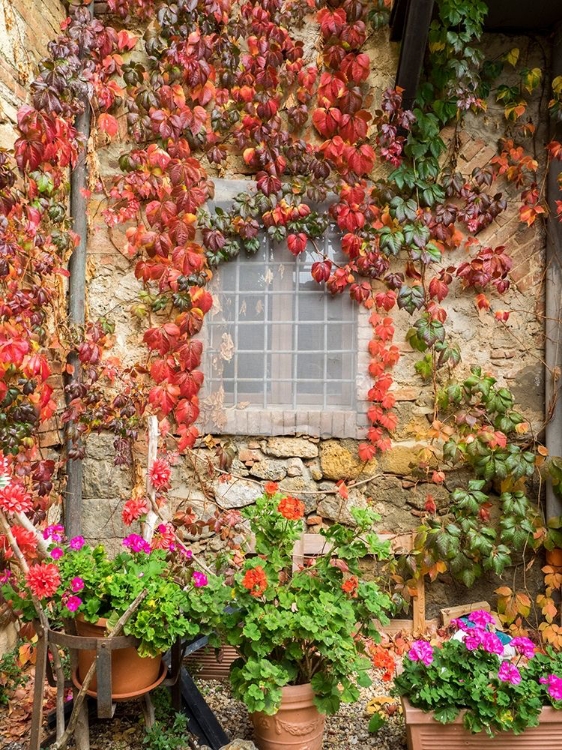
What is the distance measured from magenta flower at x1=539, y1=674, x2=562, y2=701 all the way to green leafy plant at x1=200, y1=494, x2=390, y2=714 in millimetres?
650

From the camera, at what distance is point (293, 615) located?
212cm

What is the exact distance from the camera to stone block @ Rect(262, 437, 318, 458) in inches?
139

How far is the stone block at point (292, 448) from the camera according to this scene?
353cm

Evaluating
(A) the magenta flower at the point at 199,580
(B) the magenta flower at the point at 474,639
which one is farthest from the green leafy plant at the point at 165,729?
(B) the magenta flower at the point at 474,639

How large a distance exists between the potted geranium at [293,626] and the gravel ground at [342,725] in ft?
0.76

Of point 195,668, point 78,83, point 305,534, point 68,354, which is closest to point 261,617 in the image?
point 195,668

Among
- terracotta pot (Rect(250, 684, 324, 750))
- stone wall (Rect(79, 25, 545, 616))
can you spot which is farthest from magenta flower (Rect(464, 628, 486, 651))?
stone wall (Rect(79, 25, 545, 616))

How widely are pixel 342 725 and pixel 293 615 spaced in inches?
32.8

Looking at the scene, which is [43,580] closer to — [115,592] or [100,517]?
[115,592]

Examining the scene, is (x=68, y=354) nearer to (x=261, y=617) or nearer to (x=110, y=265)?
(x=110, y=265)

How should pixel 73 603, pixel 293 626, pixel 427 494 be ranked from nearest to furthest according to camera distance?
pixel 73 603 < pixel 293 626 < pixel 427 494

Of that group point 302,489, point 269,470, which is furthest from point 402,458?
point 269,470

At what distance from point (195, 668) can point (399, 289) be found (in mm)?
2305

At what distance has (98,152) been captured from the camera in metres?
3.58
